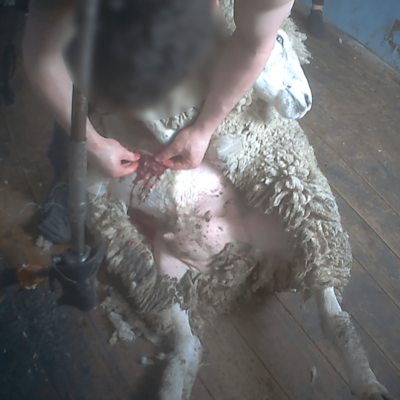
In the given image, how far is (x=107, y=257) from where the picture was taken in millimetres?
565

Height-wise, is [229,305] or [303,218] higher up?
[303,218]

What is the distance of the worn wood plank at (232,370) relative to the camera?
1.83ft

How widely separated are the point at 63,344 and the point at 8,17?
15.5 inches

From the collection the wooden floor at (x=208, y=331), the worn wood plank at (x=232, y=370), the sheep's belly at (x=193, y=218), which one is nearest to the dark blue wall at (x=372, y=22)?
the wooden floor at (x=208, y=331)

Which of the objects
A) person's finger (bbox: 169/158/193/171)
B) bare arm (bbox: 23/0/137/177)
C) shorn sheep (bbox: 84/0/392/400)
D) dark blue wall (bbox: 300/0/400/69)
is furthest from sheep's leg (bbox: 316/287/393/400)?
dark blue wall (bbox: 300/0/400/69)

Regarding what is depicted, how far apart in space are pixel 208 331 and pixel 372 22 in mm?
805

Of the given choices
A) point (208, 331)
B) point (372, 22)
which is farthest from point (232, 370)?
point (372, 22)

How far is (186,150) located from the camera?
1.70 ft

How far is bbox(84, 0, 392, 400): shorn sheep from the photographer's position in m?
0.53

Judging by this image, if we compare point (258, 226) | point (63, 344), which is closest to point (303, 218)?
point (258, 226)

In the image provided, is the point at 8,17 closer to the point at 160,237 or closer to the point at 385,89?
the point at 160,237

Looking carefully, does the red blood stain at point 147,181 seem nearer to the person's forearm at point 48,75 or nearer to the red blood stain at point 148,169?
the red blood stain at point 148,169

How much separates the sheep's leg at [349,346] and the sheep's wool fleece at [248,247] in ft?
0.08

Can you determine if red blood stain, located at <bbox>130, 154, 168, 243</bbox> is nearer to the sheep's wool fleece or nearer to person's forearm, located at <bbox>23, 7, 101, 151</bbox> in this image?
the sheep's wool fleece
